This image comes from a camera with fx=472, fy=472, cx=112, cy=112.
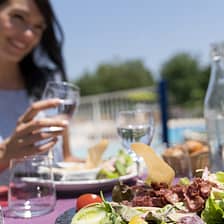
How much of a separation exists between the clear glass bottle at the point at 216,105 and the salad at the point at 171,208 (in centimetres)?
53

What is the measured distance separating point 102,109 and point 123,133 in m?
4.92

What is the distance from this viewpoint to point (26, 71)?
5.93 feet

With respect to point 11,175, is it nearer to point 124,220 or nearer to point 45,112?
point 45,112

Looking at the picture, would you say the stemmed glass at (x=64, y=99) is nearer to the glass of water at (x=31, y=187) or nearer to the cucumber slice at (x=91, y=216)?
the glass of water at (x=31, y=187)

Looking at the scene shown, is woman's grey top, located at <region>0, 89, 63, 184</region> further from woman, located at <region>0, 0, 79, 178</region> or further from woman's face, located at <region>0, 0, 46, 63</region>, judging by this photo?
woman's face, located at <region>0, 0, 46, 63</region>

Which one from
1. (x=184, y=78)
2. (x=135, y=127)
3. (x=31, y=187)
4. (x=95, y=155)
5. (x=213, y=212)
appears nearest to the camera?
(x=213, y=212)

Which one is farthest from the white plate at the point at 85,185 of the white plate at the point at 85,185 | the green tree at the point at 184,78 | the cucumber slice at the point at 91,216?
the green tree at the point at 184,78

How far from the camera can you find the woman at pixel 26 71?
103cm

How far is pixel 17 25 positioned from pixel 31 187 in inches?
28.8

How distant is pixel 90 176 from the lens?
1035mm

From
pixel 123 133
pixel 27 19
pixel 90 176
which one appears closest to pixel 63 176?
pixel 90 176

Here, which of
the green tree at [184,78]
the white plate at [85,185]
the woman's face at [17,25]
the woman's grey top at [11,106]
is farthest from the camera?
the green tree at [184,78]

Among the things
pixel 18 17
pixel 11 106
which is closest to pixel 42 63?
pixel 11 106

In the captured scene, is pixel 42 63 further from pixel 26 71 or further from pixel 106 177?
pixel 106 177
